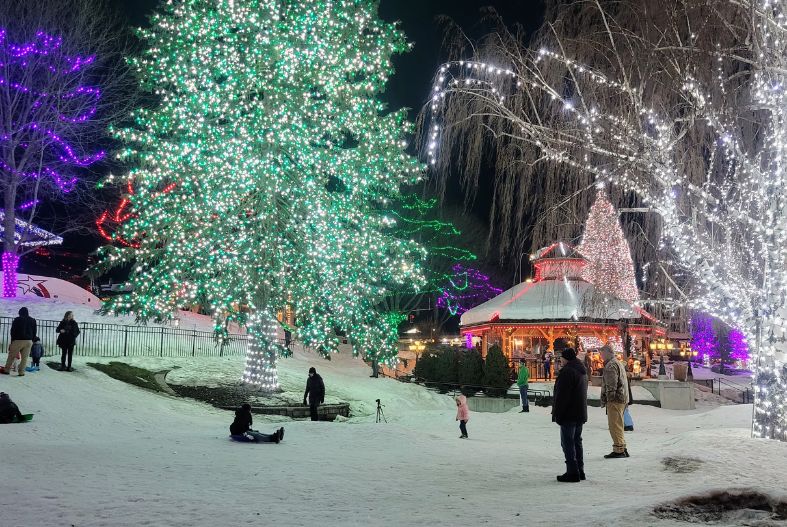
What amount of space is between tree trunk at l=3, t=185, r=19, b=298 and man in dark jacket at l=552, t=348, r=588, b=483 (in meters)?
26.4

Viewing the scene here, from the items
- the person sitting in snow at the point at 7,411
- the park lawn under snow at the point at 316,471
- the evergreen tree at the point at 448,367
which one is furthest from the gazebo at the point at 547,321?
the person sitting in snow at the point at 7,411

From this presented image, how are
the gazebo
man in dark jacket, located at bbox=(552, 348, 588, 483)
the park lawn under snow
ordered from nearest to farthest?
the park lawn under snow, man in dark jacket, located at bbox=(552, 348, 588, 483), the gazebo

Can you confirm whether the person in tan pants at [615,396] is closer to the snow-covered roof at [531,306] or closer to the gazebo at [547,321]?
the snow-covered roof at [531,306]

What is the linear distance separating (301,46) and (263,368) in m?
10.0

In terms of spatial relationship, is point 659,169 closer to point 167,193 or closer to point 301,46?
point 301,46

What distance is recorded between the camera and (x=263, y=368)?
20906 mm

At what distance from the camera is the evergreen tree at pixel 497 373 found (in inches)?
1078

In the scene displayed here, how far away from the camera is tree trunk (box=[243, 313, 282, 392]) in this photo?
20031 millimetres

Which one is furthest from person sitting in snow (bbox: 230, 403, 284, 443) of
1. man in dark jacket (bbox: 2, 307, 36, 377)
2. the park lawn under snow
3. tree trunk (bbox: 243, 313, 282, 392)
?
tree trunk (bbox: 243, 313, 282, 392)

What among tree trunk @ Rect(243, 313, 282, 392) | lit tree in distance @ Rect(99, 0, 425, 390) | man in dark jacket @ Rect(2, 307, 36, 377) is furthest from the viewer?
tree trunk @ Rect(243, 313, 282, 392)

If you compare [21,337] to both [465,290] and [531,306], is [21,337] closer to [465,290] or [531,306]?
[531,306]

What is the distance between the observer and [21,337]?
51.5 ft

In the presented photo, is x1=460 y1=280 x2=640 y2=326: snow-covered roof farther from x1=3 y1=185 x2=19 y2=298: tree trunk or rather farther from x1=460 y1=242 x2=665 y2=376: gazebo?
x1=3 y1=185 x2=19 y2=298: tree trunk

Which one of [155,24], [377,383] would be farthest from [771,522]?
[377,383]
